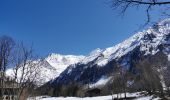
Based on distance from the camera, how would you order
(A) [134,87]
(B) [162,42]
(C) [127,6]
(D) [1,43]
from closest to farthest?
(C) [127,6], (B) [162,42], (D) [1,43], (A) [134,87]

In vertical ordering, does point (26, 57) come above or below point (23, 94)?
above

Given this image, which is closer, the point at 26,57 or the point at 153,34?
the point at 153,34

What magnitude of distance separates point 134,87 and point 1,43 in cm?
11195

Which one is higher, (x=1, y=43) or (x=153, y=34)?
(x=1, y=43)

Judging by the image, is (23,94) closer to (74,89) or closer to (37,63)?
(37,63)

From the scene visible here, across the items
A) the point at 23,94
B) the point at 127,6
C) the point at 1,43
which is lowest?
the point at 23,94

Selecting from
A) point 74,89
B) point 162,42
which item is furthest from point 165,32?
point 74,89

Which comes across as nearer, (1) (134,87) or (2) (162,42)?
(2) (162,42)

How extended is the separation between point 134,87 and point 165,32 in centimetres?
12830

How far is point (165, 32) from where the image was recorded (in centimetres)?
1353

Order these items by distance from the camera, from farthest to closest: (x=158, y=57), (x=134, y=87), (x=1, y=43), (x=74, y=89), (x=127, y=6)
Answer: (x=74, y=89) < (x=134, y=87) < (x=158, y=57) < (x=1, y=43) < (x=127, y=6)

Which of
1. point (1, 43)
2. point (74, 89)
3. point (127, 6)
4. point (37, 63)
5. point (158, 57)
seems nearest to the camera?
point (127, 6)

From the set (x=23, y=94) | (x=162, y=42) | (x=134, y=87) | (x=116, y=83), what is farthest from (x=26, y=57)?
(x=134, y=87)

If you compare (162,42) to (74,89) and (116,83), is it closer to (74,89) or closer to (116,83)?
(116,83)
